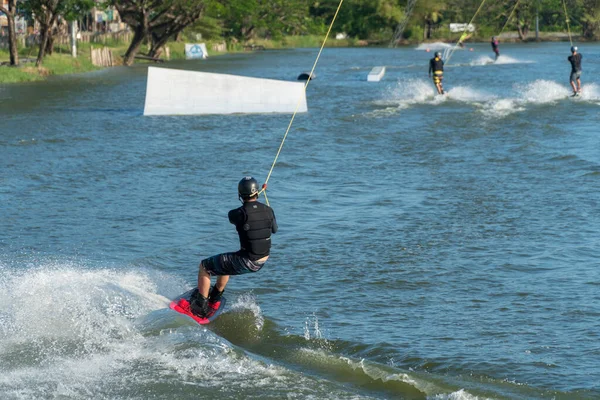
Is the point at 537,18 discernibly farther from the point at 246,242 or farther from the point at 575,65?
the point at 246,242

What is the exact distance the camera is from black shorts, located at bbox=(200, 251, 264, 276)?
9844 millimetres

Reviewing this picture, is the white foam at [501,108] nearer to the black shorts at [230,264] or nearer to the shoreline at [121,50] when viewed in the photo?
the black shorts at [230,264]

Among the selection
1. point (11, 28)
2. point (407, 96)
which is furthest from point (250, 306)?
point (11, 28)

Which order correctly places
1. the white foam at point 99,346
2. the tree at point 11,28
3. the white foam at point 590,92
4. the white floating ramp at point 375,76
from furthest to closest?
the white floating ramp at point 375,76 → the tree at point 11,28 → the white foam at point 590,92 → the white foam at point 99,346

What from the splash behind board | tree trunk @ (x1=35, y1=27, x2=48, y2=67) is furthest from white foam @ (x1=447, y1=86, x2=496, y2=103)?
the splash behind board

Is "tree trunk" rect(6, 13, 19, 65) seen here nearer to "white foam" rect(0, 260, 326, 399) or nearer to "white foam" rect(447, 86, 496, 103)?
"white foam" rect(447, 86, 496, 103)

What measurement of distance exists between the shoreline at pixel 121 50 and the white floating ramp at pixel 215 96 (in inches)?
614

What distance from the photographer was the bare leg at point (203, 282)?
10031 mm

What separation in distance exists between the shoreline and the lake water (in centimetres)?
1951

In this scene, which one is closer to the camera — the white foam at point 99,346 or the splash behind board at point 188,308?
the white foam at point 99,346

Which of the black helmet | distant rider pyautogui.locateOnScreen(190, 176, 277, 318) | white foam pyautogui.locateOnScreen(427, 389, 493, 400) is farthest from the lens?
distant rider pyautogui.locateOnScreen(190, 176, 277, 318)

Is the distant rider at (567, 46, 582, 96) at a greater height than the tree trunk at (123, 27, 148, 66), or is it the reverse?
the distant rider at (567, 46, 582, 96)

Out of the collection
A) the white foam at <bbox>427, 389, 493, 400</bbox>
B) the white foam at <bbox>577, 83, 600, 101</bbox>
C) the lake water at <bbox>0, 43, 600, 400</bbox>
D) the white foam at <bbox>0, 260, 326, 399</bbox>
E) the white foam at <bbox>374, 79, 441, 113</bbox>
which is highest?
the white foam at <bbox>0, 260, 326, 399</bbox>

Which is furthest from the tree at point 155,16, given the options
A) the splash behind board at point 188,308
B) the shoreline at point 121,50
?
the splash behind board at point 188,308
